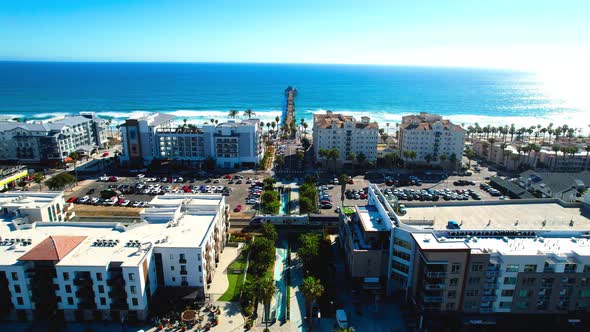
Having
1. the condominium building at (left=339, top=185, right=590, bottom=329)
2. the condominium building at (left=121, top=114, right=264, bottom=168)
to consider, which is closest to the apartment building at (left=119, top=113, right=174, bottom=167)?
the condominium building at (left=121, top=114, right=264, bottom=168)

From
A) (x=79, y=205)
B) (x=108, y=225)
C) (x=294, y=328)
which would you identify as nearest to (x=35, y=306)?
(x=108, y=225)

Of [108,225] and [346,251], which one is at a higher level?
[108,225]

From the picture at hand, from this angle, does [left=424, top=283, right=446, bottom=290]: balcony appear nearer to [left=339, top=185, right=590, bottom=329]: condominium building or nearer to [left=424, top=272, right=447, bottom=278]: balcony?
[left=339, top=185, right=590, bottom=329]: condominium building

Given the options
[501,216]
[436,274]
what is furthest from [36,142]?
[501,216]

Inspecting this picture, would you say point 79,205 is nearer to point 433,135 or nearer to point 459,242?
point 459,242

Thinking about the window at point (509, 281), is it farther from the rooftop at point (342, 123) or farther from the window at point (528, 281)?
the rooftop at point (342, 123)

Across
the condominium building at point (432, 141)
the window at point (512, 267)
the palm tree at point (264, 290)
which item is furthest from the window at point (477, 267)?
the condominium building at point (432, 141)

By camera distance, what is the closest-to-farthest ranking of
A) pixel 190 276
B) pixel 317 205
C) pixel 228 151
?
1. pixel 190 276
2. pixel 317 205
3. pixel 228 151
